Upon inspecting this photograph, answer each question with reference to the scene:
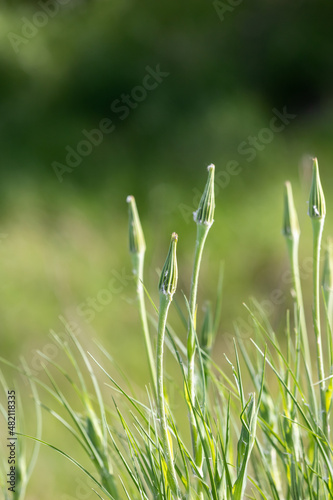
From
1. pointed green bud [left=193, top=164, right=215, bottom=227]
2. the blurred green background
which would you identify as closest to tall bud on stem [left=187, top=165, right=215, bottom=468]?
pointed green bud [left=193, top=164, right=215, bottom=227]

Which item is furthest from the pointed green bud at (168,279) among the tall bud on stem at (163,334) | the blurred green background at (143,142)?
the blurred green background at (143,142)

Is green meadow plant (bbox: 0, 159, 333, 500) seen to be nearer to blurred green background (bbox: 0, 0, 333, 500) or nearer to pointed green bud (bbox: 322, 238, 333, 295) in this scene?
pointed green bud (bbox: 322, 238, 333, 295)

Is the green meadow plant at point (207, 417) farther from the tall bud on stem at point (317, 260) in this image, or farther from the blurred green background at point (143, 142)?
the blurred green background at point (143, 142)

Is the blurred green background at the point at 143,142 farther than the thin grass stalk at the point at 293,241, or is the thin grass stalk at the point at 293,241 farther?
the blurred green background at the point at 143,142

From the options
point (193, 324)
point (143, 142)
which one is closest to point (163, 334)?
point (193, 324)

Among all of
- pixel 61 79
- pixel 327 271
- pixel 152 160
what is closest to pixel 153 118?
pixel 152 160

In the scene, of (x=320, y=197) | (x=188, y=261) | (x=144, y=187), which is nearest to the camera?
(x=320, y=197)

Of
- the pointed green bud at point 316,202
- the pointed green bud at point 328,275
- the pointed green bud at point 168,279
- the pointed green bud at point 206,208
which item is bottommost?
the pointed green bud at point 168,279

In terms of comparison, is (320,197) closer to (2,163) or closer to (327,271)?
(327,271)
